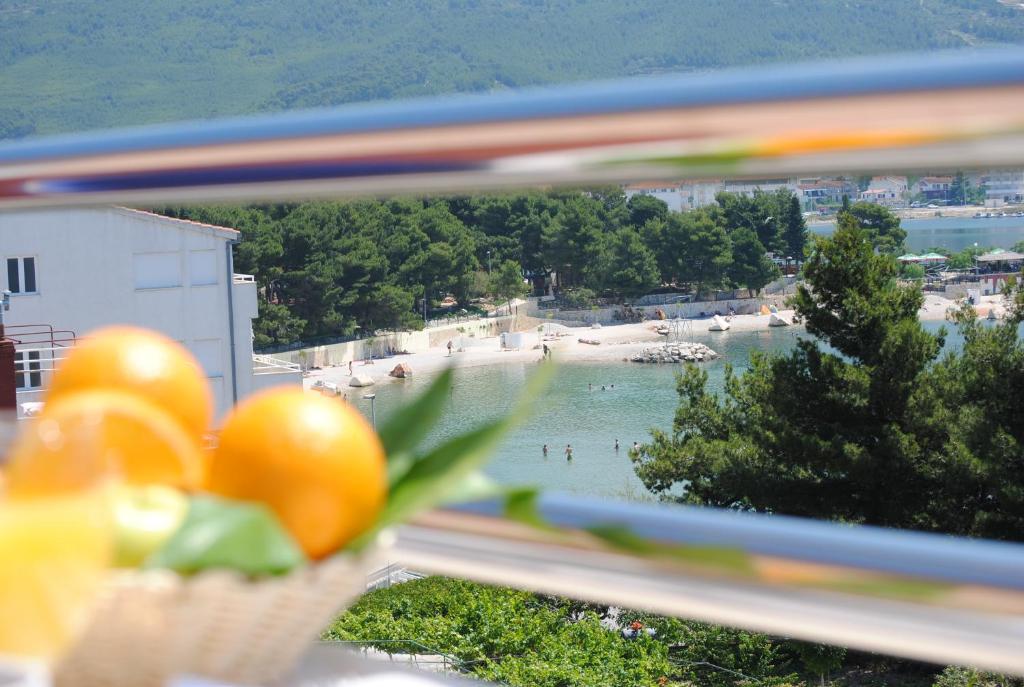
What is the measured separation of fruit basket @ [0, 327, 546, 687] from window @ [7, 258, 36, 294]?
1273 cm

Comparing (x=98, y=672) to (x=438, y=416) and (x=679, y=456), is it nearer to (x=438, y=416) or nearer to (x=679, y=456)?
(x=438, y=416)

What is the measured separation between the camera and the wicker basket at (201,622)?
1.21ft

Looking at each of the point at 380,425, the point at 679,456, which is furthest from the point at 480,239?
the point at 380,425

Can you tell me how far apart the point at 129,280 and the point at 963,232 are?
938 inches

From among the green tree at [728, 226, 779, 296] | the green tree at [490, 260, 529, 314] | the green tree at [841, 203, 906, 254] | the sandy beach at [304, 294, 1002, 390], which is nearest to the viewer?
the green tree at [841, 203, 906, 254]

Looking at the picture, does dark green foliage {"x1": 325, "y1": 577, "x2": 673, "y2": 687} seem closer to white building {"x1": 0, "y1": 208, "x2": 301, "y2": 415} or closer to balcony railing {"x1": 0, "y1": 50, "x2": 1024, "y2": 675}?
white building {"x1": 0, "y1": 208, "x2": 301, "y2": 415}

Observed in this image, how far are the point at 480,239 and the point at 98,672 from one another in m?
30.5

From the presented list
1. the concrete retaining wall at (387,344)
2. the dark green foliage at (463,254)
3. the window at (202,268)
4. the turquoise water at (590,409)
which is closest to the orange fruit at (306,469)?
the window at (202,268)

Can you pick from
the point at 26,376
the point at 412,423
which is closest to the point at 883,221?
the point at 26,376

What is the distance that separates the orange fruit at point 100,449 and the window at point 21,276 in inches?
502

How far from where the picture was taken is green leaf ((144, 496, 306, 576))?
14.4 inches

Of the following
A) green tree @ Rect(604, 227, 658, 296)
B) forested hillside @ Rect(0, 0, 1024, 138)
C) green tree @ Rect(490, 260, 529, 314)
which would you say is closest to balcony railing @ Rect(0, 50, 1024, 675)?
green tree @ Rect(604, 227, 658, 296)

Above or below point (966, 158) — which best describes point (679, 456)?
below

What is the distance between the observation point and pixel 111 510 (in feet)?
1.16
